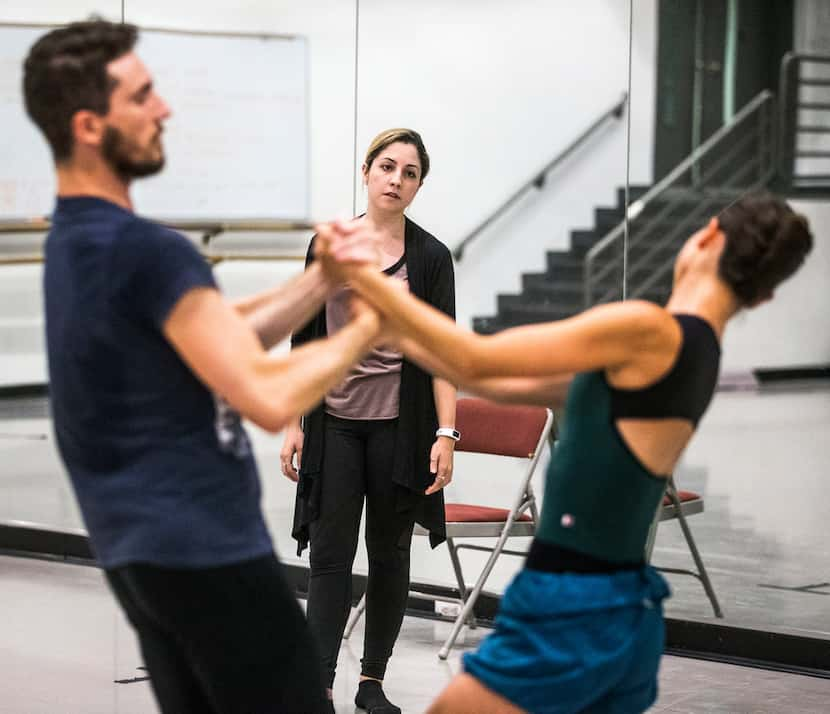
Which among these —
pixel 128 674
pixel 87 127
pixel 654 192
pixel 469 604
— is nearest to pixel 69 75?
pixel 87 127

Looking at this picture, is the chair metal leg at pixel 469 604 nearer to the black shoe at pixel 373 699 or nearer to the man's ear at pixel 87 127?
the black shoe at pixel 373 699

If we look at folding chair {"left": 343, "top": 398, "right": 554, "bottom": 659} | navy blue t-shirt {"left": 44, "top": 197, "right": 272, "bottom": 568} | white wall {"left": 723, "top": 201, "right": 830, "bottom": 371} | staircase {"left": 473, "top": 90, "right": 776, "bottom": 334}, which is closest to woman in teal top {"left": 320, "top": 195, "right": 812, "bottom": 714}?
navy blue t-shirt {"left": 44, "top": 197, "right": 272, "bottom": 568}

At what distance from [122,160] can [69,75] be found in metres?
0.13

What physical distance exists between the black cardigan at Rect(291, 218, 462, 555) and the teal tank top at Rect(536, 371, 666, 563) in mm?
1724

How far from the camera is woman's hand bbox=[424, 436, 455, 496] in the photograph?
4113mm

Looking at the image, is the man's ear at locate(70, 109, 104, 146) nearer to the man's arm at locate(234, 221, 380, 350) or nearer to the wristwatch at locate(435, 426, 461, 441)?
the man's arm at locate(234, 221, 380, 350)

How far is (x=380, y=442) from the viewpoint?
4086mm

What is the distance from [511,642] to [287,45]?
574 cm

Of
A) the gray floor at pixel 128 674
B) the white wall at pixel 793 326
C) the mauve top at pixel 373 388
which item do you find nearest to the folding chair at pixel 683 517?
the gray floor at pixel 128 674

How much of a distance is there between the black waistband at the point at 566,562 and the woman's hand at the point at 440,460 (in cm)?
173

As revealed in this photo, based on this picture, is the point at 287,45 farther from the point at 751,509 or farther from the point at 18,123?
the point at 751,509

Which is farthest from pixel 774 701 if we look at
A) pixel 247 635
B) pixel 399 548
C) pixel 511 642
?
pixel 247 635

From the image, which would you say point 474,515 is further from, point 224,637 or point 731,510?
point 224,637

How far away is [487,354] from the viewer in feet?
7.38
